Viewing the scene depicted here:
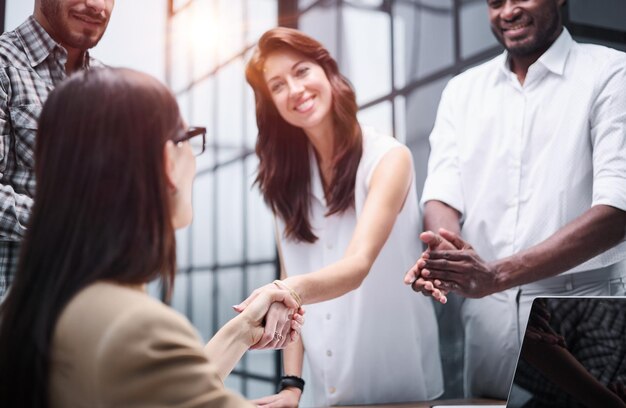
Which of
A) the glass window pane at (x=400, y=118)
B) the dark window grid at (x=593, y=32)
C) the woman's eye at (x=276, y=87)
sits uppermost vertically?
the dark window grid at (x=593, y=32)

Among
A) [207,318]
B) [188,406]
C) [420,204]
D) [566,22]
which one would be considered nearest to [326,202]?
[420,204]

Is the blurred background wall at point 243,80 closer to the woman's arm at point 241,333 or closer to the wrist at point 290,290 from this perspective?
the wrist at point 290,290

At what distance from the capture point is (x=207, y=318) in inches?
107

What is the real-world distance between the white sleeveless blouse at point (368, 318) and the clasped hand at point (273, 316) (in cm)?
80

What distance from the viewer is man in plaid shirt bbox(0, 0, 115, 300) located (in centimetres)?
206

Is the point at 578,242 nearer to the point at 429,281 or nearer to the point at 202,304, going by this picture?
the point at 429,281

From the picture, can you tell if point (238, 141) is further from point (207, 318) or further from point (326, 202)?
point (207, 318)

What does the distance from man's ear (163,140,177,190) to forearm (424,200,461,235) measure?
189 cm

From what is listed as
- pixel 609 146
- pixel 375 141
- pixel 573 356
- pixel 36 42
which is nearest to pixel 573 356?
pixel 573 356

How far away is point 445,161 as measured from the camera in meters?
2.96

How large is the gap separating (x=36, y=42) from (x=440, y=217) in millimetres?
1568

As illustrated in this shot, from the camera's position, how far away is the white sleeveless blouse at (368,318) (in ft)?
9.16

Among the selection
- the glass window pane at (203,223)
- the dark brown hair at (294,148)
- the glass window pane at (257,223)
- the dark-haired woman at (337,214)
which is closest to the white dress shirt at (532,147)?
the dark-haired woman at (337,214)

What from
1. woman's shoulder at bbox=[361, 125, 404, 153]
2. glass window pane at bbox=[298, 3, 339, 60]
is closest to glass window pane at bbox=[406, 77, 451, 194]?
woman's shoulder at bbox=[361, 125, 404, 153]
